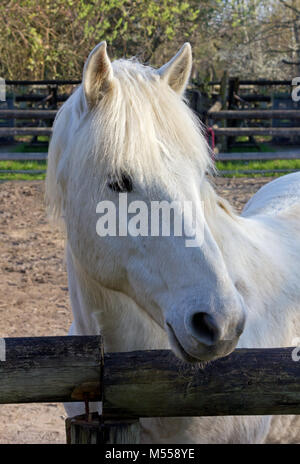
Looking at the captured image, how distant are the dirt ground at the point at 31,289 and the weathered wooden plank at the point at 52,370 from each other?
5.47 ft

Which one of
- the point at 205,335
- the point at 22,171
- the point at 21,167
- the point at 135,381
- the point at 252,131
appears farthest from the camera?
the point at 252,131

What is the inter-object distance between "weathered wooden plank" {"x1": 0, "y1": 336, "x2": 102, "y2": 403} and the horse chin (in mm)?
221

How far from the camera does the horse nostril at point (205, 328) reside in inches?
55.4

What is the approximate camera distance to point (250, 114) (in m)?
11.3

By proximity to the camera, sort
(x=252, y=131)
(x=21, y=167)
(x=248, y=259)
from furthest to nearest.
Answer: (x=252, y=131), (x=21, y=167), (x=248, y=259)

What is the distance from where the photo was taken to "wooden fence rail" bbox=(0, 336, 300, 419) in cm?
156

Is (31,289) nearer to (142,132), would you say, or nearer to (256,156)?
(142,132)

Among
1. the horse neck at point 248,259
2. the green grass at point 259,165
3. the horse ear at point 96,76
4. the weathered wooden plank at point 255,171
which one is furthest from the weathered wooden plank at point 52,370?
the green grass at point 259,165

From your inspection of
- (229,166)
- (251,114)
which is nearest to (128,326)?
(229,166)

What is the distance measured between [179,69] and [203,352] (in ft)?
3.40

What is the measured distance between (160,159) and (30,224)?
Result: 5490 mm

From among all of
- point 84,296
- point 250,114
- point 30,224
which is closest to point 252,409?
point 84,296

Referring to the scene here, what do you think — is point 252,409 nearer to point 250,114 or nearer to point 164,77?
point 164,77

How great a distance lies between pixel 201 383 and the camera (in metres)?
1.58
